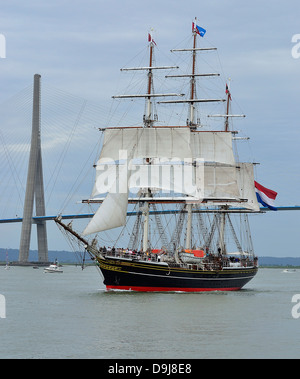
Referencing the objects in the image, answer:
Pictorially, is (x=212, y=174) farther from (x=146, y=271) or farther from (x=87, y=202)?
(x=146, y=271)

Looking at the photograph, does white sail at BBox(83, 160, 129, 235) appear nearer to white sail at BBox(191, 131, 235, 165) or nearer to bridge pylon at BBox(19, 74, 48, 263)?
white sail at BBox(191, 131, 235, 165)

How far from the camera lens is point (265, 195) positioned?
62.0 metres

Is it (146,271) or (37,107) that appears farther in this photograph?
(37,107)

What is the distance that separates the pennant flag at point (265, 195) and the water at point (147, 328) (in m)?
20.2

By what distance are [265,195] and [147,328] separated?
116 feet

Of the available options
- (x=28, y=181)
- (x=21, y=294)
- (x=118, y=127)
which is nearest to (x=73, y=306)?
(x=21, y=294)

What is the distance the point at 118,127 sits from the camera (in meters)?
52.9

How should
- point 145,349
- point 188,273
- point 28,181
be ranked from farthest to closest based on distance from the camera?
point 28,181, point 188,273, point 145,349

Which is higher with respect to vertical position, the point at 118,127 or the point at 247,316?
the point at 118,127

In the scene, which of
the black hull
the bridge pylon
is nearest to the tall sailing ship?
the black hull

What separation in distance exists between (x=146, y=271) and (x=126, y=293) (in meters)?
1.86

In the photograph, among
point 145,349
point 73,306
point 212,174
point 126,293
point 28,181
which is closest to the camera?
point 145,349

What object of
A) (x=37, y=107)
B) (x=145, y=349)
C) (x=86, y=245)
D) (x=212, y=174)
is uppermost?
(x=37, y=107)

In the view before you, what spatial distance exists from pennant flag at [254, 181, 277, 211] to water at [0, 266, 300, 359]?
2023 centimetres
